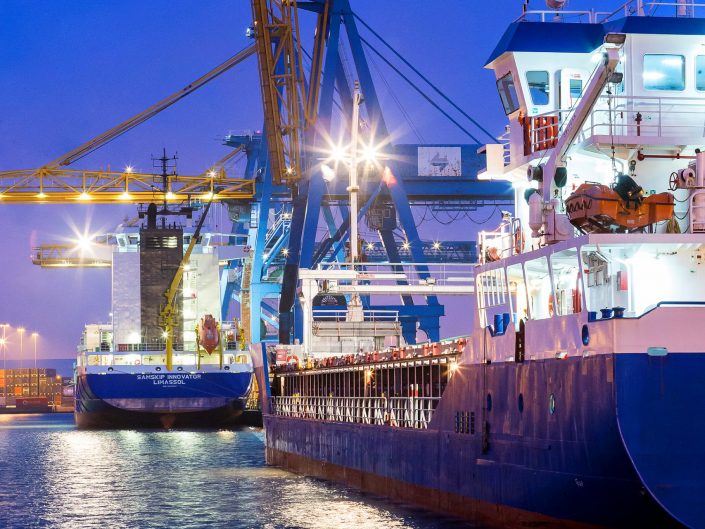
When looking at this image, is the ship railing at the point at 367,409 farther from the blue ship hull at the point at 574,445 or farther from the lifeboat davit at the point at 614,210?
the lifeboat davit at the point at 614,210

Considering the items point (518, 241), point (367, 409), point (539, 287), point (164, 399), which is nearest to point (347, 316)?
point (367, 409)

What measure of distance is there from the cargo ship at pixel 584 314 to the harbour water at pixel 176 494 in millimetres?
1593

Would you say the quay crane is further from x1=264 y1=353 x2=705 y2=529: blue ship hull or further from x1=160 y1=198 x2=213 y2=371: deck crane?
x1=264 y1=353 x2=705 y2=529: blue ship hull

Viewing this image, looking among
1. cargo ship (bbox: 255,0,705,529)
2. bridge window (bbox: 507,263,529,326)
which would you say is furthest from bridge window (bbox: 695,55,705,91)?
bridge window (bbox: 507,263,529,326)

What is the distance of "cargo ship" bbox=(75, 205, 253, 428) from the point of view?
73.6 m

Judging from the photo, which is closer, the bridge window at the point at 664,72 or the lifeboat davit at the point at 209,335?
the bridge window at the point at 664,72

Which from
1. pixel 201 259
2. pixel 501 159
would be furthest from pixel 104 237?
pixel 501 159

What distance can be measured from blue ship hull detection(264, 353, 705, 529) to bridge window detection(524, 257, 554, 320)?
195 cm

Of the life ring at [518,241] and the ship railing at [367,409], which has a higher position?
the life ring at [518,241]

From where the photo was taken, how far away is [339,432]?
33281 millimetres

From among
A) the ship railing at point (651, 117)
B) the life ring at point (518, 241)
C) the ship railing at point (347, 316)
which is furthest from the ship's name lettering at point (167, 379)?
the ship railing at point (651, 117)

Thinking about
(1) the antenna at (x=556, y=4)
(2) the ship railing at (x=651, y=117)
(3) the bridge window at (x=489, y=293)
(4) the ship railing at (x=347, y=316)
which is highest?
(1) the antenna at (x=556, y=4)

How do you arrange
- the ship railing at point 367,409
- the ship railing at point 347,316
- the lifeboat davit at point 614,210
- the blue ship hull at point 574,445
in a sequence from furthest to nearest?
the ship railing at point 347,316, the ship railing at point 367,409, the lifeboat davit at point 614,210, the blue ship hull at point 574,445

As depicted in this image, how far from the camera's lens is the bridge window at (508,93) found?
24.4 m
